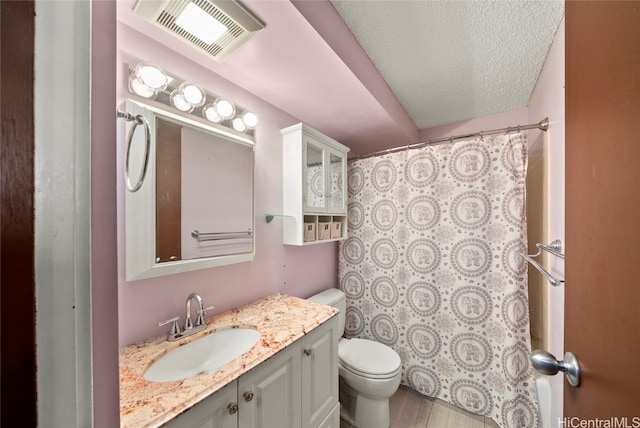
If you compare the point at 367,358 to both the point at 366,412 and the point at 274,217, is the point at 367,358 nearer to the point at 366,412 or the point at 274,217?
the point at 366,412

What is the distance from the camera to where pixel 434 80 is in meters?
1.54

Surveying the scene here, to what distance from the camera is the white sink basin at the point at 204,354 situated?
35.7 inches

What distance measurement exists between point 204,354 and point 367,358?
1.04 metres

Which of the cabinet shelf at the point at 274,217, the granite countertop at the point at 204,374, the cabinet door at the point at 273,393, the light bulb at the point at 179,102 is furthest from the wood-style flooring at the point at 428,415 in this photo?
the light bulb at the point at 179,102

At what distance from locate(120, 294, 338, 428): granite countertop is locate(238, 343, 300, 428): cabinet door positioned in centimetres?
6

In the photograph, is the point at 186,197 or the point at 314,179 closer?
the point at 186,197

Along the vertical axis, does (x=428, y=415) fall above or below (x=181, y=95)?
below

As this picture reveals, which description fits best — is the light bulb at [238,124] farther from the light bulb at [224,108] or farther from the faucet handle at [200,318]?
the faucet handle at [200,318]

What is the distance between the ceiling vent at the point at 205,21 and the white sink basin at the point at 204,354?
4.36 feet

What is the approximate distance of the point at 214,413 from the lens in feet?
2.40

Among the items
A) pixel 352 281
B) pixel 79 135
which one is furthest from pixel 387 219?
pixel 79 135

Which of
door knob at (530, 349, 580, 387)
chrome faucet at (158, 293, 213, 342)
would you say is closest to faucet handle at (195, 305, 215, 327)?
chrome faucet at (158, 293, 213, 342)

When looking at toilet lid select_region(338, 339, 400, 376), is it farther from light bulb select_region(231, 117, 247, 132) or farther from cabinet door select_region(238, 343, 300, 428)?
light bulb select_region(231, 117, 247, 132)

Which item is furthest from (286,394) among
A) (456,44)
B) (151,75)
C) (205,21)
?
(456,44)
